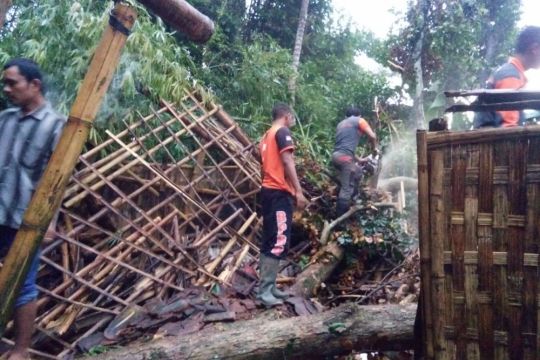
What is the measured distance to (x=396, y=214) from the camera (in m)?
5.68

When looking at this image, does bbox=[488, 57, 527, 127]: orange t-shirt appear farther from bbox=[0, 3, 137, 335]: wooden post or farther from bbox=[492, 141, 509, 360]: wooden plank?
bbox=[0, 3, 137, 335]: wooden post

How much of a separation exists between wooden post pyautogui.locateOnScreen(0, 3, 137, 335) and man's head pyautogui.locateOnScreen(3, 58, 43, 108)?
0.65 m

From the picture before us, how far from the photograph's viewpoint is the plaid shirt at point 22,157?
7.81 ft

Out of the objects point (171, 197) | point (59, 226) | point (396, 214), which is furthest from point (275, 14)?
point (59, 226)

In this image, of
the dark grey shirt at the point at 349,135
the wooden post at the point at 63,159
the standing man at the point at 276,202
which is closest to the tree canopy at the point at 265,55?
the dark grey shirt at the point at 349,135

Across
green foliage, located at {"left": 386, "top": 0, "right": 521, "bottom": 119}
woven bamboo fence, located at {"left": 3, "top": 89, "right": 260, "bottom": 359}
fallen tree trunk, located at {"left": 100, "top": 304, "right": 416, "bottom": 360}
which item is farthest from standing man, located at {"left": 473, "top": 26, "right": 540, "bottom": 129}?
green foliage, located at {"left": 386, "top": 0, "right": 521, "bottom": 119}

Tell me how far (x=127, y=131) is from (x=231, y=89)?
3.10 m

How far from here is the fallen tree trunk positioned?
2895 mm

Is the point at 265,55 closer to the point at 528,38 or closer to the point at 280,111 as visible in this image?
the point at 280,111

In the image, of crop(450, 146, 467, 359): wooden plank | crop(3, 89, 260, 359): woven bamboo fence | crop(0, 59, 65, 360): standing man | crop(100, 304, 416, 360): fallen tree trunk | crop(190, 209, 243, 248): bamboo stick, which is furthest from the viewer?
crop(190, 209, 243, 248): bamboo stick

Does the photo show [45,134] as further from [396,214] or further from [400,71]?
[400,71]

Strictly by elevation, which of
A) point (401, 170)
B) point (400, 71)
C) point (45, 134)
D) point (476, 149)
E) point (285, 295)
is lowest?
point (285, 295)

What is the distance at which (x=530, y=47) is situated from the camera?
3129mm

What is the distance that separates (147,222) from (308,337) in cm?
192
